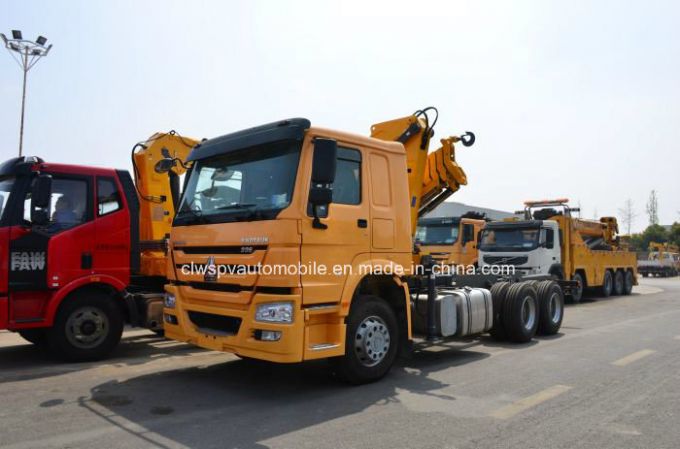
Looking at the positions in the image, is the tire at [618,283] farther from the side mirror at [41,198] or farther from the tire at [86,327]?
the side mirror at [41,198]

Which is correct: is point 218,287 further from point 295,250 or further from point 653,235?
point 653,235

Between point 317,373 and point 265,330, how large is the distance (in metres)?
1.82

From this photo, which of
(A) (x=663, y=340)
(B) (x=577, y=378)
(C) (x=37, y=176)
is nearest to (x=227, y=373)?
(C) (x=37, y=176)

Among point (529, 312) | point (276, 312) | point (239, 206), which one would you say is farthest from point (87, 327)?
point (529, 312)

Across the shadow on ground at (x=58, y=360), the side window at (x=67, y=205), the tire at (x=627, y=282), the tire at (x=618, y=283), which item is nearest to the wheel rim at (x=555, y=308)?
the shadow on ground at (x=58, y=360)

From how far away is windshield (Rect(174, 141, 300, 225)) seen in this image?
549cm

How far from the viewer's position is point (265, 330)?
5.25m

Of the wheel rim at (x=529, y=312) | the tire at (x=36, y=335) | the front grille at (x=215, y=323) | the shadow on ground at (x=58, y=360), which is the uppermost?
the front grille at (x=215, y=323)

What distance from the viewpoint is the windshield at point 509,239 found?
48.6ft

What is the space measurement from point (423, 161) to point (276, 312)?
372 cm

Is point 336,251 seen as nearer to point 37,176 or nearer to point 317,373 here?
point 317,373

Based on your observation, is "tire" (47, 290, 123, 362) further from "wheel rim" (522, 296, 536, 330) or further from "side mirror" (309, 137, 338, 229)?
"wheel rim" (522, 296, 536, 330)

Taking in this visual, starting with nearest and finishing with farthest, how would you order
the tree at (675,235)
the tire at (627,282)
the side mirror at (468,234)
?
the side mirror at (468,234), the tire at (627,282), the tree at (675,235)

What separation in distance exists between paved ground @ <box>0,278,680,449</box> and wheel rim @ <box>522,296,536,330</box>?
92 centimetres
